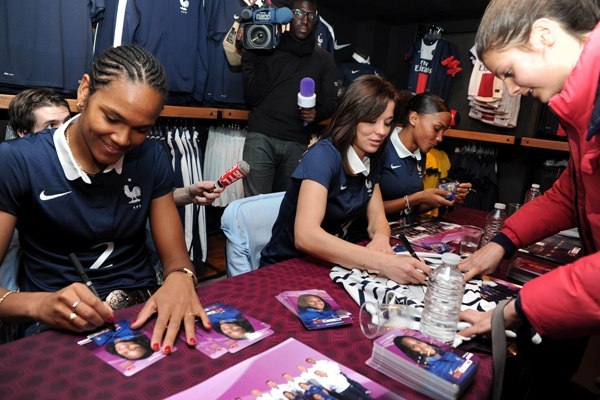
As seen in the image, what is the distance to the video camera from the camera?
301 cm

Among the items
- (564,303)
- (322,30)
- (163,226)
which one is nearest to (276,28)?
(322,30)

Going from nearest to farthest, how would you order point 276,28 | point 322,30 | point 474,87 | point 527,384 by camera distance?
point 527,384
point 276,28
point 322,30
point 474,87

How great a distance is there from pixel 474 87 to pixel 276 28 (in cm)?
268

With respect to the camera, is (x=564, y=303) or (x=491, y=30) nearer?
(x=564, y=303)

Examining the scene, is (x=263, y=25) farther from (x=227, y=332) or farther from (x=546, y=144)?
(x=546, y=144)

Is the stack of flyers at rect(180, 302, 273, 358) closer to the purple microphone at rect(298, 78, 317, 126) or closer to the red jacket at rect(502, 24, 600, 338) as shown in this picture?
the red jacket at rect(502, 24, 600, 338)

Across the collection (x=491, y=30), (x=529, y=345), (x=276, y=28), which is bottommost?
(x=529, y=345)

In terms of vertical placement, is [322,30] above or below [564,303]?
above

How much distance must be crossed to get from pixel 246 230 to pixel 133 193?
478 mm

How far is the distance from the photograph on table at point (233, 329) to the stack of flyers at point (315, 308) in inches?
4.0

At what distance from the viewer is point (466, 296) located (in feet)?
3.91

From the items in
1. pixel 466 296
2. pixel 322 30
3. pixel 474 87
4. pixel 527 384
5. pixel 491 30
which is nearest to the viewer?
pixel 491 30

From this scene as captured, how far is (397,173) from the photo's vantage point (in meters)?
2.44

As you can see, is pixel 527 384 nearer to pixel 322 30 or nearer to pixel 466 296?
pixel 466 296
